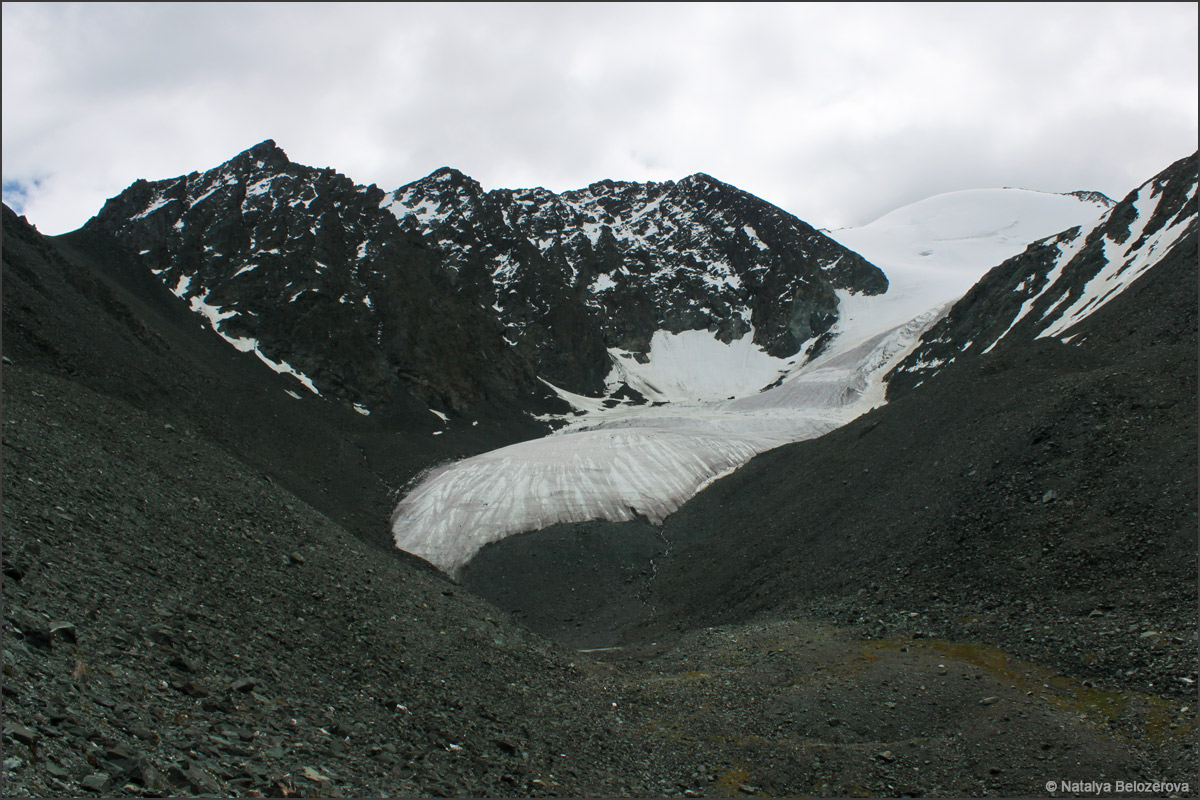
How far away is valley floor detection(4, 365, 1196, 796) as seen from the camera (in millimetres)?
11195

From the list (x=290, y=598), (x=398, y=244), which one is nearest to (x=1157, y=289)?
(x=290, y=598)

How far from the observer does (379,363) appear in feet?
318

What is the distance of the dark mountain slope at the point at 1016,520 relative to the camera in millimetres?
21688

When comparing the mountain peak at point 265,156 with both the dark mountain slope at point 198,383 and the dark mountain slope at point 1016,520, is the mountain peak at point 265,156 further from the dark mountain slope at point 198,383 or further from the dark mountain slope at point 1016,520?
the dark mountain slope at point 1016,520

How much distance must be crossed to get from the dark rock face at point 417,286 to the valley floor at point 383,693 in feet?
234

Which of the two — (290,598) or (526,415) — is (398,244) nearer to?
(526,415)

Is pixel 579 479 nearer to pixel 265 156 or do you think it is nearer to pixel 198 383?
pixel 198 383

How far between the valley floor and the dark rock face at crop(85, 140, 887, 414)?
71.4m

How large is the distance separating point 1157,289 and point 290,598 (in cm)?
5880

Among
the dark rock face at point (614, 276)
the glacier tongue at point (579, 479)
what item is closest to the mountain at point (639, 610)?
the glacier tongue at point (579, 479)

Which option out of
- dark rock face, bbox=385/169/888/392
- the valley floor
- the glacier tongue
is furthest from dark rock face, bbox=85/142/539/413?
the valley floor

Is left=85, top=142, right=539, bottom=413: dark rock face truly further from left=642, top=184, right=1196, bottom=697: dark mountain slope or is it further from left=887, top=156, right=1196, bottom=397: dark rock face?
left=887, top=156, right=1196, bottom=397: dark rock face

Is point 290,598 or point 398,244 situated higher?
point 398,244

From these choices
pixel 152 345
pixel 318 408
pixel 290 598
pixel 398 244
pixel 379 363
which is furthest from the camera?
pixel 398 244
